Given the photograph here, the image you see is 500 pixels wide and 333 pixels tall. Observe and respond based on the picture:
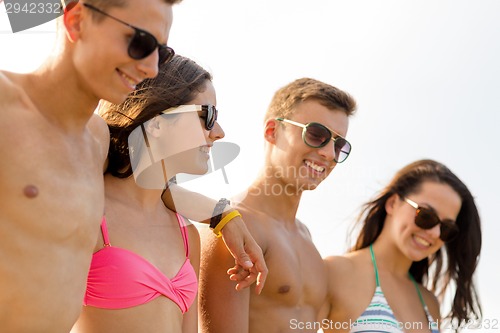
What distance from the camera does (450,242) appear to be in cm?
646

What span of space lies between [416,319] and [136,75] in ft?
11.9

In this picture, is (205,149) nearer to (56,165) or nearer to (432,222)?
(56,165)

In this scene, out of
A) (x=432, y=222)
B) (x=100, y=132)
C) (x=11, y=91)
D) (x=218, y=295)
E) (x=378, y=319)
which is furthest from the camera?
(x=432, y=222)

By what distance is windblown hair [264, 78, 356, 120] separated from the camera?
18.0 ft

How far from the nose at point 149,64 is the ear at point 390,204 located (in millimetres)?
3497

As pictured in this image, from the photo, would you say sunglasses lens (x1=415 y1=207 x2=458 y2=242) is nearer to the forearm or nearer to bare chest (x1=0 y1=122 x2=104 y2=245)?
the forearm

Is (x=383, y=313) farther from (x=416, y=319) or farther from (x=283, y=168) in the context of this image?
(x=283, y=168)

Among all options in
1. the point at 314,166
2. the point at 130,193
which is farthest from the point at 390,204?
the point at 130,193

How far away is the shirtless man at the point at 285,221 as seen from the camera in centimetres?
478

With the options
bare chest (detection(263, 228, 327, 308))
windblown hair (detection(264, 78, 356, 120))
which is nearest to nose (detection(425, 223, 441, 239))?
bare chest (detection(263, 228, 327, 308))

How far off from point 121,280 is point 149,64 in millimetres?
1107

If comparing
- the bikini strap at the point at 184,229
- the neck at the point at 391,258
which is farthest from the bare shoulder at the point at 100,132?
the neck at the point at 391,258

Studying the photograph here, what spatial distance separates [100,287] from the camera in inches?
144

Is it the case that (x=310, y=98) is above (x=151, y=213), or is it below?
above
